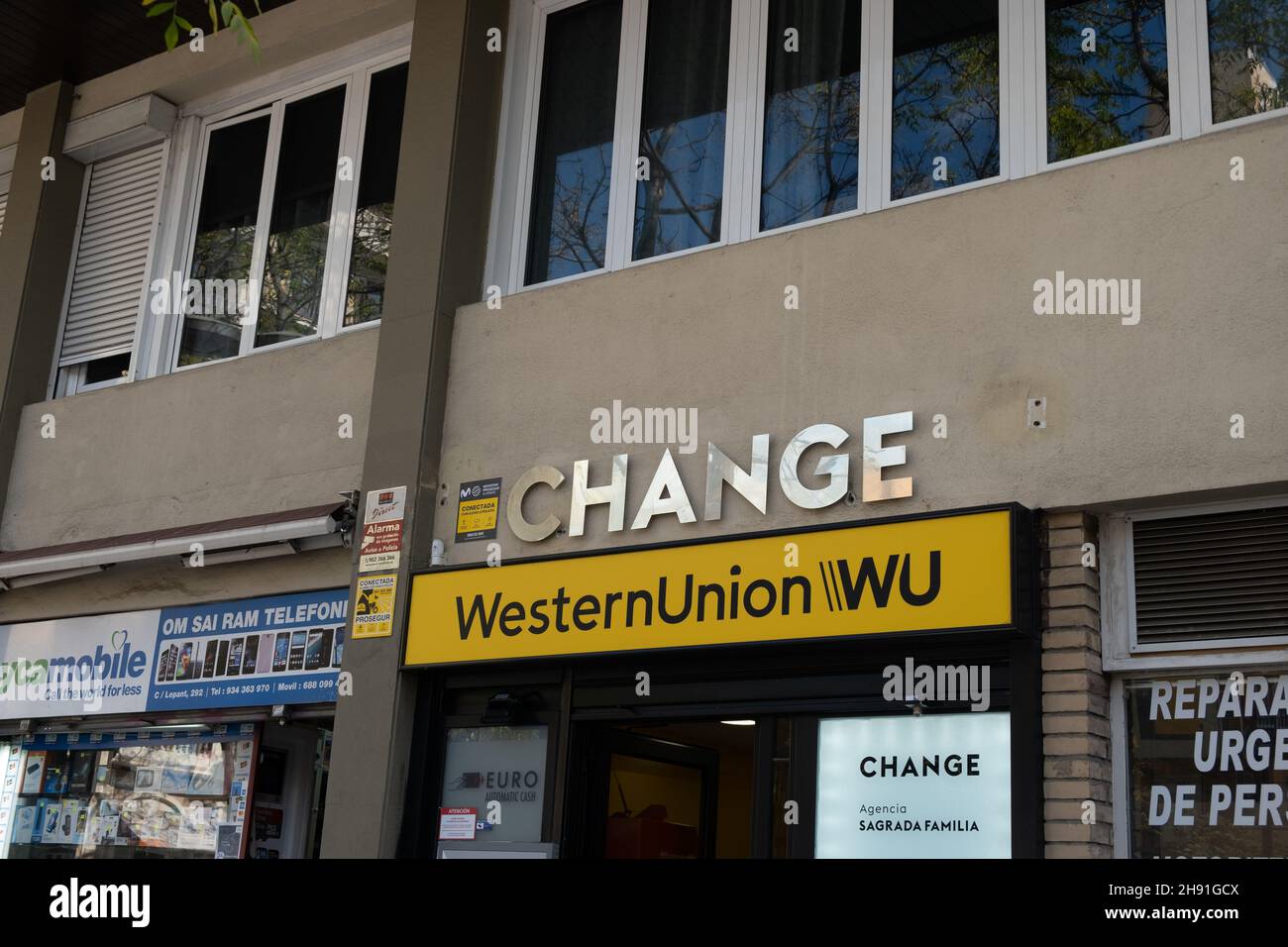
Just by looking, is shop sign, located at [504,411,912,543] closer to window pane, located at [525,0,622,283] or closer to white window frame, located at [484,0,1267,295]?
white window frame, located at [484,0,1267,295]

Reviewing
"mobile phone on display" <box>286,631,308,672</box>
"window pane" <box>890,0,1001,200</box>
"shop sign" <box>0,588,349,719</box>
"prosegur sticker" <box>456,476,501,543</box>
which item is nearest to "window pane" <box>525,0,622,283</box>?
"prosegur sticker" <box>456,476,501,543</box>

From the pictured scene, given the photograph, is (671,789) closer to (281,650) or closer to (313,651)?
(313,651)

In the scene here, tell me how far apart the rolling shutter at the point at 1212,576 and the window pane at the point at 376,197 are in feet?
17.1

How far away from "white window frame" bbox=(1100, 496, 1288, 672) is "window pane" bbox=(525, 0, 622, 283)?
3539 millimetres

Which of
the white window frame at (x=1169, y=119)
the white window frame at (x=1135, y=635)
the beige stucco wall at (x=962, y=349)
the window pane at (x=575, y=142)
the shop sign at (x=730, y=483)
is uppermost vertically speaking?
the window pane at (x=575, y=142)

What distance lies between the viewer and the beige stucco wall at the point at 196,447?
8.84 meters

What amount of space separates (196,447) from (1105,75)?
244 inches

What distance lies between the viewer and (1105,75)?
6.69 m

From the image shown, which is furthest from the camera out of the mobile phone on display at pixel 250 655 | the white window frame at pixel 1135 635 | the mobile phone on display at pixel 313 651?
the mobile phone on display at pixel 250 655

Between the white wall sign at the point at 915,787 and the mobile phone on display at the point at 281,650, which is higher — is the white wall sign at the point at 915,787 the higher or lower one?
the lower one

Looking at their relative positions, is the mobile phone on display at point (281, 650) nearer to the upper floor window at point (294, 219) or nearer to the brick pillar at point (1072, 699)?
the upper floor window at point (294, 219)

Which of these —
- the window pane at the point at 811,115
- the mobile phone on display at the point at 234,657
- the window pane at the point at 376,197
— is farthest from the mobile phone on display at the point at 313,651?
the window pane at the point at 811,115

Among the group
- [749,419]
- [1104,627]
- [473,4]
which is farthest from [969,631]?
[473,4]
